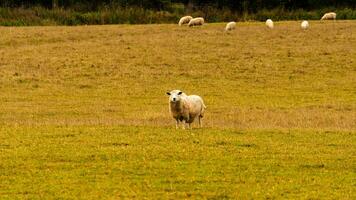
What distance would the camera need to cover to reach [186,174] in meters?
16.6

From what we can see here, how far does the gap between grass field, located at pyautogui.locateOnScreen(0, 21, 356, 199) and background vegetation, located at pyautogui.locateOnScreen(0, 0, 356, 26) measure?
24.0 ft

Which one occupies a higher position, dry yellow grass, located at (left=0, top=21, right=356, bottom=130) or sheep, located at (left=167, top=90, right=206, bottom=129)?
dry yellow grass, located at (left=0, top=21, right=356, bottom=130)

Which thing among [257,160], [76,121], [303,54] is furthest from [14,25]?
[257,160]

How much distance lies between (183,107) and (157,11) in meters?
55.6

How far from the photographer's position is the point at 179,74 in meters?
44.6

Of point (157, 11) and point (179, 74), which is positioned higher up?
point (157, 11)

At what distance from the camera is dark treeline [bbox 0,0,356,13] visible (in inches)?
3302

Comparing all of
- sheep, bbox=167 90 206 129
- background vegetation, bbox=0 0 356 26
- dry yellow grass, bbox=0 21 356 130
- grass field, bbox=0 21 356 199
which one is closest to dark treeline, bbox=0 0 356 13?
background vegetation, bbox=0 0 356 26

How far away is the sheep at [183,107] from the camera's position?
2511 cm

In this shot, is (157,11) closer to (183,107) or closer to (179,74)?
(179,74)

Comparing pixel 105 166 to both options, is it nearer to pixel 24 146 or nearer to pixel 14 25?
pixel 24 146

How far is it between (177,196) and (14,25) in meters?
56.3

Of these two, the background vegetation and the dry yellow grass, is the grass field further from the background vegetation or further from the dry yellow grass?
the background vegetation

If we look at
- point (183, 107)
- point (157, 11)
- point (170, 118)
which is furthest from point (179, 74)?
point (157, 11)
